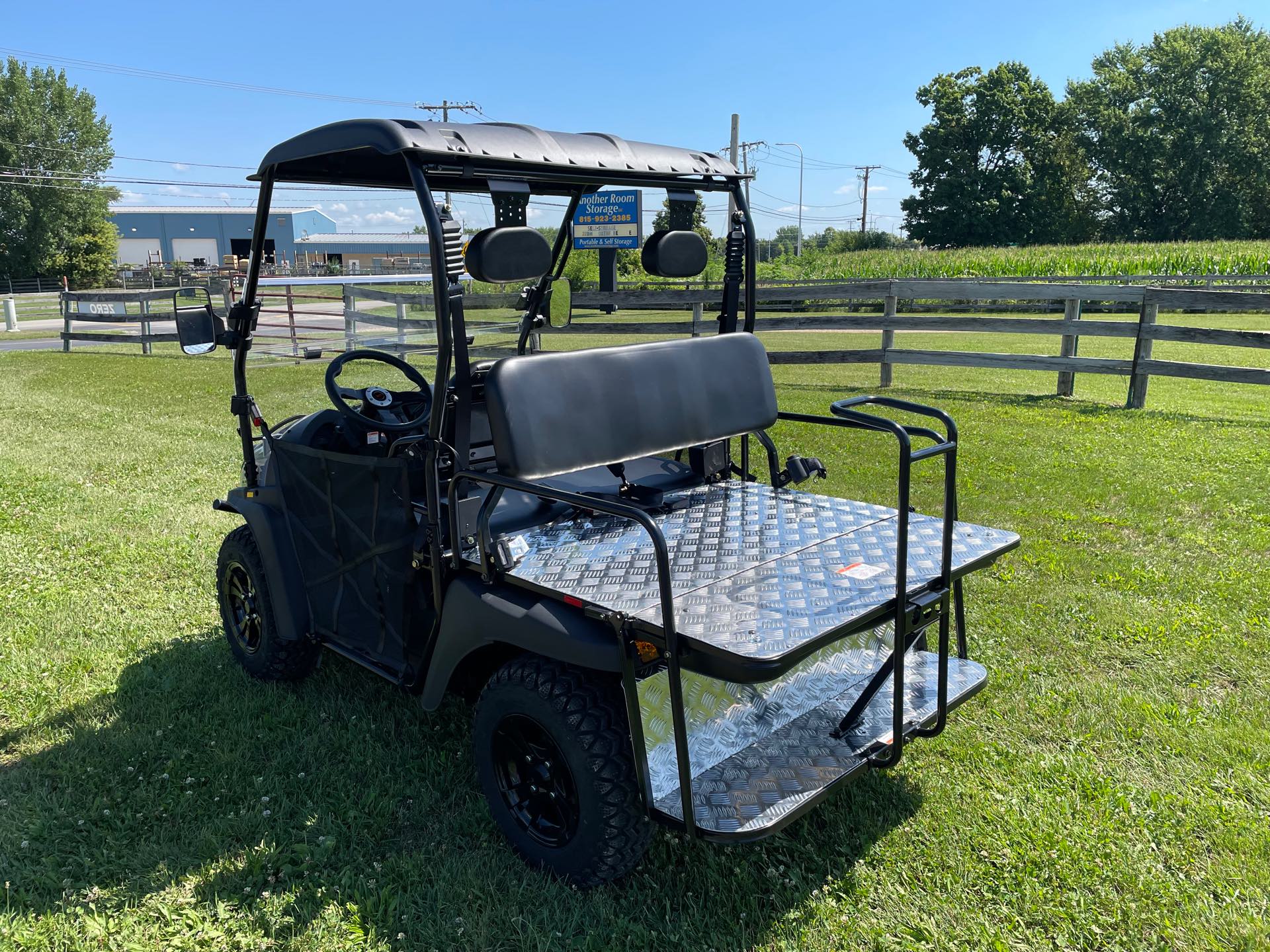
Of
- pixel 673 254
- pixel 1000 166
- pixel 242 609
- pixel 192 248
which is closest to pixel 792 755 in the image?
pixel 673 254

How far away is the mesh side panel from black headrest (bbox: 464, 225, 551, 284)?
691mm

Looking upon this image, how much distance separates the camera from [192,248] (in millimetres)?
64125

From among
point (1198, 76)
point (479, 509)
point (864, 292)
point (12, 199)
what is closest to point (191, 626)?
point (479, 509)

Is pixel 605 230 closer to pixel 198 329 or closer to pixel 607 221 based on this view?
pixel 607 221

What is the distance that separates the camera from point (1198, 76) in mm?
54562

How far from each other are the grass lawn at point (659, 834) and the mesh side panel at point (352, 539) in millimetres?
463

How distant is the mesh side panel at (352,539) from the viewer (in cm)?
295

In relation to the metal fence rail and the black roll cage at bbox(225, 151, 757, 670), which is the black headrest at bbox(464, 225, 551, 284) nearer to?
the black roll cage at bbox(225, 151, 757, 670)

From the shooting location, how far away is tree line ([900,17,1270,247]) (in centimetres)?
5272

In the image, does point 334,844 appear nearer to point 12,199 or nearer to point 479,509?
point 479,509

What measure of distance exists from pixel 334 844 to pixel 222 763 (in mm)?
696

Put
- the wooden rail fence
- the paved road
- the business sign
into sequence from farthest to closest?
the paved road
the wooden rail fence
the business sign

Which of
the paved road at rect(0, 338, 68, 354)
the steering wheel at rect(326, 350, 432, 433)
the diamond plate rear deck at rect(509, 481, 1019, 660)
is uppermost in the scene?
the steering wheel at rect(326, 350, 432, 433)

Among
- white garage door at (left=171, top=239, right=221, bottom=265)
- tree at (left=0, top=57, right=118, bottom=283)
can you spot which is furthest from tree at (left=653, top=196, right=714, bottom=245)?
white garage door at (left=171, top=239, right=221, bottom=265)
